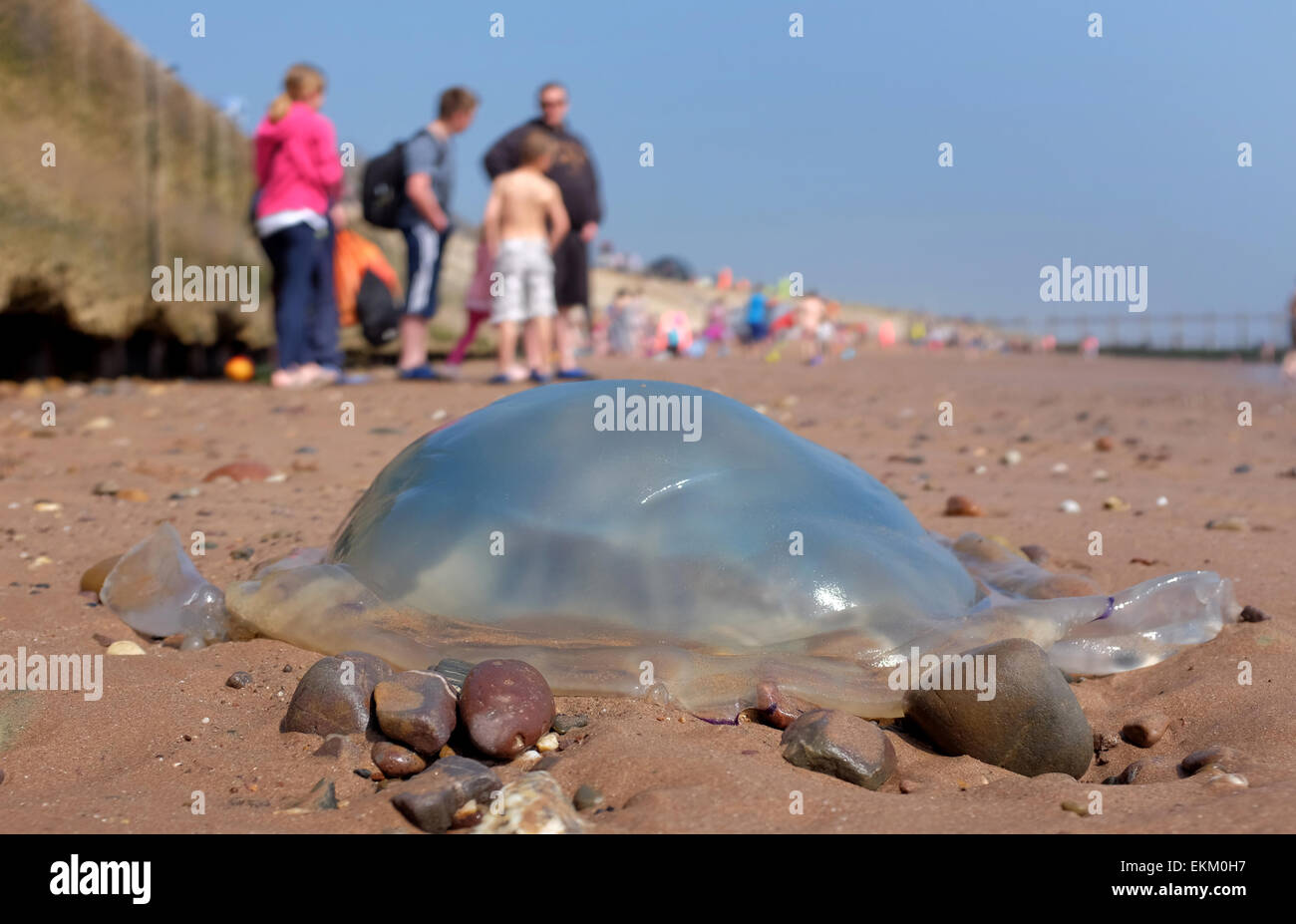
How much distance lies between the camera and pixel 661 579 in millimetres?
2316

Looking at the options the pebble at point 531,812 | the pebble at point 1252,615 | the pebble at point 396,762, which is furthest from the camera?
the pebble at point 1252,615

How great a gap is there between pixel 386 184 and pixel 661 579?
244 inches

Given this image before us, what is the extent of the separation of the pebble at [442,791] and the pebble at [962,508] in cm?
270

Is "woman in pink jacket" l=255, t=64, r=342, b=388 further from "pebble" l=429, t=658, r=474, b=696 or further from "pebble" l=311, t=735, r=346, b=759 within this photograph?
"pebble" l=311, t=735, r=346, b=759

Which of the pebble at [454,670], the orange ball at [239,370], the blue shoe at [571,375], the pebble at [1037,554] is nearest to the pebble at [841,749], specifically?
the pebble at [454,670]

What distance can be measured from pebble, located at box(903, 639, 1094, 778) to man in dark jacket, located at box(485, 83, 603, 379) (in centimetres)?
575

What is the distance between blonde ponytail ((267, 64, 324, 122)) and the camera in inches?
286

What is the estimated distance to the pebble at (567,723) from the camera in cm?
209

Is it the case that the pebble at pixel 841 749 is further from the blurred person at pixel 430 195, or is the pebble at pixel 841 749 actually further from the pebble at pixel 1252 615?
the blurred person at pixel 430 195

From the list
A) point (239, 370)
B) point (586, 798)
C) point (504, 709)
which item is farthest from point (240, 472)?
point (239, 370)

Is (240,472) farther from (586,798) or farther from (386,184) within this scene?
(386,184)
